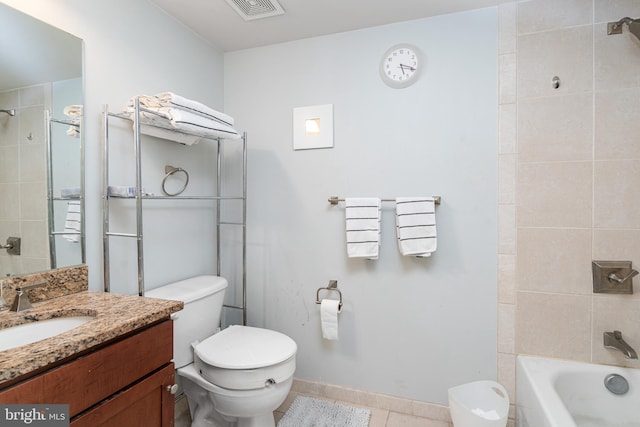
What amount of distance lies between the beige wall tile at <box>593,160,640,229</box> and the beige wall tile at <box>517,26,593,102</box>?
0.40 metres

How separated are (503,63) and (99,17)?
6.34 ft

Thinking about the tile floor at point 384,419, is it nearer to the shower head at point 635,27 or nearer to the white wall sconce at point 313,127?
the white wall sconce at point 313,127

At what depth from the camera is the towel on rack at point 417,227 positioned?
1.71 m

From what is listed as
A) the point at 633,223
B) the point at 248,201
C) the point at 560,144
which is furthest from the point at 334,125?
the point at 633,223

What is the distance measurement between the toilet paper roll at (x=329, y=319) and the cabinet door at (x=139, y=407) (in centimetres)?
88

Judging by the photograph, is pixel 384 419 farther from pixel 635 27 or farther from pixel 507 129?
pixel 635 27

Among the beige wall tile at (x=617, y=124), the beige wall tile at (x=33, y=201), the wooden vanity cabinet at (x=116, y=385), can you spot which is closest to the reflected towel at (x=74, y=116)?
the beige wall tile at (x=33, y=201)

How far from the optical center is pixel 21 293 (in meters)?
1.10

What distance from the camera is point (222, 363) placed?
1.41 metres

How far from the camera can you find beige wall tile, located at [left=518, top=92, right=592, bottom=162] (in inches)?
61.1

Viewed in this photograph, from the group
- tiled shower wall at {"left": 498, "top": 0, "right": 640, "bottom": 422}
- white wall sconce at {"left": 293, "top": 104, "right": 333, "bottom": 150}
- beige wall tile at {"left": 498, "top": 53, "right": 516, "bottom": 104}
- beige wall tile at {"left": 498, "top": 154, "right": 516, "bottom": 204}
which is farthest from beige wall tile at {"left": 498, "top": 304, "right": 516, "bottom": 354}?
white wall sconce at {"left": 293, "top": 104, "right": 333, "bottom": 150}

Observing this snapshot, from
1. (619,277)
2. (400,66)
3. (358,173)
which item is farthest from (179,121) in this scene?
(619,277)

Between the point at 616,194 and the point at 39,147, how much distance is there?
248cm

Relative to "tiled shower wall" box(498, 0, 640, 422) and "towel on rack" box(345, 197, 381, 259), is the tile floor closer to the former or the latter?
"tiled shower wall" box(498, 0, 640, 422)
